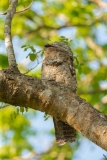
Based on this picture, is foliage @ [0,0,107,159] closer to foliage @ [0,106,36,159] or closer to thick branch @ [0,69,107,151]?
foliage @ [0,106,36,159]

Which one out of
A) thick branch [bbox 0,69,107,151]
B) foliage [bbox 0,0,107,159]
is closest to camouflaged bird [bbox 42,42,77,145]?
thick branch [bbox 0,69,107,151]

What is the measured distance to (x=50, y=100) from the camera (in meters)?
2.54

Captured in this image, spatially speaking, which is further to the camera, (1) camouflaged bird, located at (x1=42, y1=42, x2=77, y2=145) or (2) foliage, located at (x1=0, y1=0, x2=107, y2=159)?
(2) foliage, located at (x1=0, y1=0, x2=107, y2=159)

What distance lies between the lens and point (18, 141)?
9109 mm

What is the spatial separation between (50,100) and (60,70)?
53 centimetres

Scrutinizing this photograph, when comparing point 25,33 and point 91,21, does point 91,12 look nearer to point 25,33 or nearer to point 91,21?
point 91,21

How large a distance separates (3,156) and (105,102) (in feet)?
8.80

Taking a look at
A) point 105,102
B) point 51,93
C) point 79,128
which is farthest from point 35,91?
point 105,102

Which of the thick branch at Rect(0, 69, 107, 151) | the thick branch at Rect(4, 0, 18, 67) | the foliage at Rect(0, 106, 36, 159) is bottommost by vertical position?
the foliage at Rect(0, 106, 36, 159)

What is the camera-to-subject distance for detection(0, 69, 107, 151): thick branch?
2.46 meters

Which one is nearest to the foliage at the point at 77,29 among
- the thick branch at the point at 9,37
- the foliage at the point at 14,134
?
the foliage at the point at 14,134

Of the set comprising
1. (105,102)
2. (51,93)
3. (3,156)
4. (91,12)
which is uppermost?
(91,12)

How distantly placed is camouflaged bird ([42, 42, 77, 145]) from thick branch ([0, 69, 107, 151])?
9.9 inches

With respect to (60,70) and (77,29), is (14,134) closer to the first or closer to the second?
(77,29)
